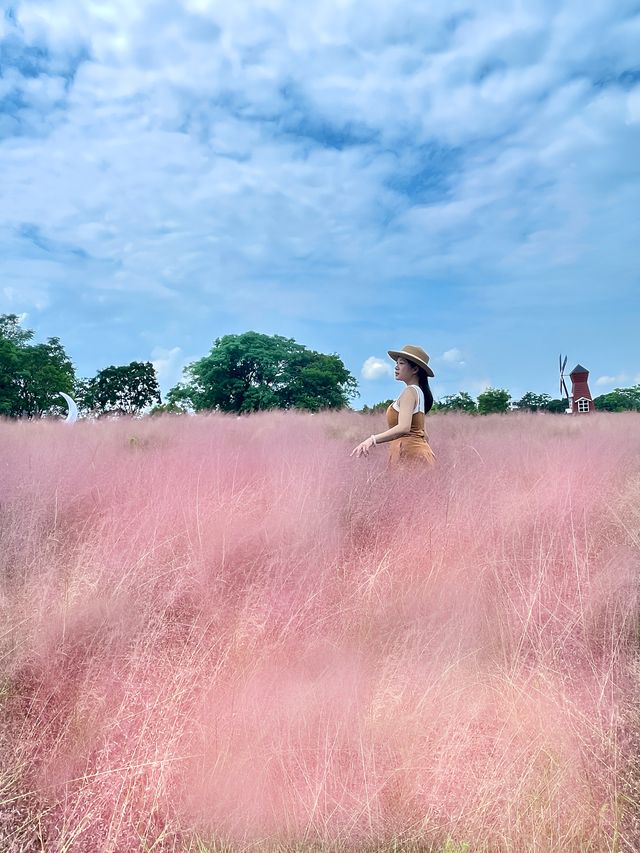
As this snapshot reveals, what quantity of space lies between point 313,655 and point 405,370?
98.0 inches

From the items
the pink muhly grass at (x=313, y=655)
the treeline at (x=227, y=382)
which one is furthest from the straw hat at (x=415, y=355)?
the treeline at (x=227, y=382)

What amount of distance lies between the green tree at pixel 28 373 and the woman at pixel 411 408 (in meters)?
28.1

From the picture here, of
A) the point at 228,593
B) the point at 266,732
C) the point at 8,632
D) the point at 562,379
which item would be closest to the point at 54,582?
the point at 8,632

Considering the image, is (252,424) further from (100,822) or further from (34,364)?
(34,364)

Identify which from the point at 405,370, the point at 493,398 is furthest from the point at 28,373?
the point at 405,370

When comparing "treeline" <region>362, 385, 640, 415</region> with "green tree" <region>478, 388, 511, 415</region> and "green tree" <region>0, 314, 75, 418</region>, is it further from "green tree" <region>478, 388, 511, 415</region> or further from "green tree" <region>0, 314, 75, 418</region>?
"green tree" <region>0, 314, 75, 418</region>

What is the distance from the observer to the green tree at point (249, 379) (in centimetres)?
3034

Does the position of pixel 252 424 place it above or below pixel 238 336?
below

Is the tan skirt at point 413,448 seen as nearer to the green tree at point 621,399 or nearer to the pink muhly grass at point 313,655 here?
the pink muhly grass at point 313,655

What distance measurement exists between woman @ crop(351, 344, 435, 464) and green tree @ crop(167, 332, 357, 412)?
2526 centimetres

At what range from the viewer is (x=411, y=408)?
414 centimetres

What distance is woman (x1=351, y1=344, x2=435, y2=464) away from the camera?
4148mm

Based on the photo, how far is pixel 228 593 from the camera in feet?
9.05

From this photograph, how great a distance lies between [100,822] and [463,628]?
5.17 feet
